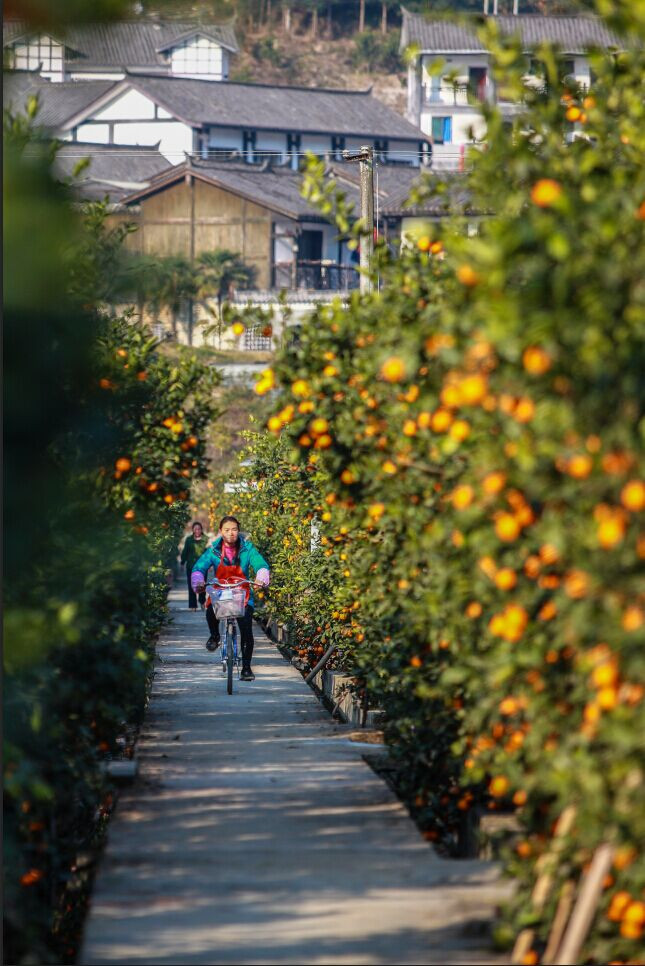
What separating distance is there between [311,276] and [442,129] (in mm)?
19776

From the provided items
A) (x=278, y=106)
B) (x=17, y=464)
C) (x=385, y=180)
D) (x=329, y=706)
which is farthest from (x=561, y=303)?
(x=278, y=106)

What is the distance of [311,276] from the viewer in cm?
5156

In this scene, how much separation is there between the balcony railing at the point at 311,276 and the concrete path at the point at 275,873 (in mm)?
41555

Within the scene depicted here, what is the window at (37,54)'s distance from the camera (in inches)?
147

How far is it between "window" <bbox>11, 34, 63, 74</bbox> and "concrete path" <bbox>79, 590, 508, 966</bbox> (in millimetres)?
2899

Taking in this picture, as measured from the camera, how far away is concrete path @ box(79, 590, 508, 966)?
5.21 meters

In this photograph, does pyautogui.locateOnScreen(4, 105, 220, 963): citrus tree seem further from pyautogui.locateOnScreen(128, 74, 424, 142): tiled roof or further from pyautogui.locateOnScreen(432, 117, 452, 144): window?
pyautogui.locateOnScreen(432, 117, 452, 144): window

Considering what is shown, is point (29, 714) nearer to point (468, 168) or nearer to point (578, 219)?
point (578, 219)

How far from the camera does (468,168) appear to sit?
6.27 meters

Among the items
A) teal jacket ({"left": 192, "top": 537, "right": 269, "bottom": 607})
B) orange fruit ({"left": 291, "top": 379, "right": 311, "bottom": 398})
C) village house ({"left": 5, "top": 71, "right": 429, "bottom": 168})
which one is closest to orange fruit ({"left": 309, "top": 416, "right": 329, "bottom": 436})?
orange fruit ({"left": 291, "top": 379, "right": 311, "bottom": 398})

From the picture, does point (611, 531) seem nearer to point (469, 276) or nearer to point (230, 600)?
point (469, 276)

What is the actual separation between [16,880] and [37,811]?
3.20 feet

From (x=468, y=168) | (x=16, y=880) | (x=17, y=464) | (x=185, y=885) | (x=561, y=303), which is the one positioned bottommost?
(x=185, y=885)

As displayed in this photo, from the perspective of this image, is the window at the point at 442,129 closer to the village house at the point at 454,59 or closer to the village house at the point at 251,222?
the village house at the point at 454,59
